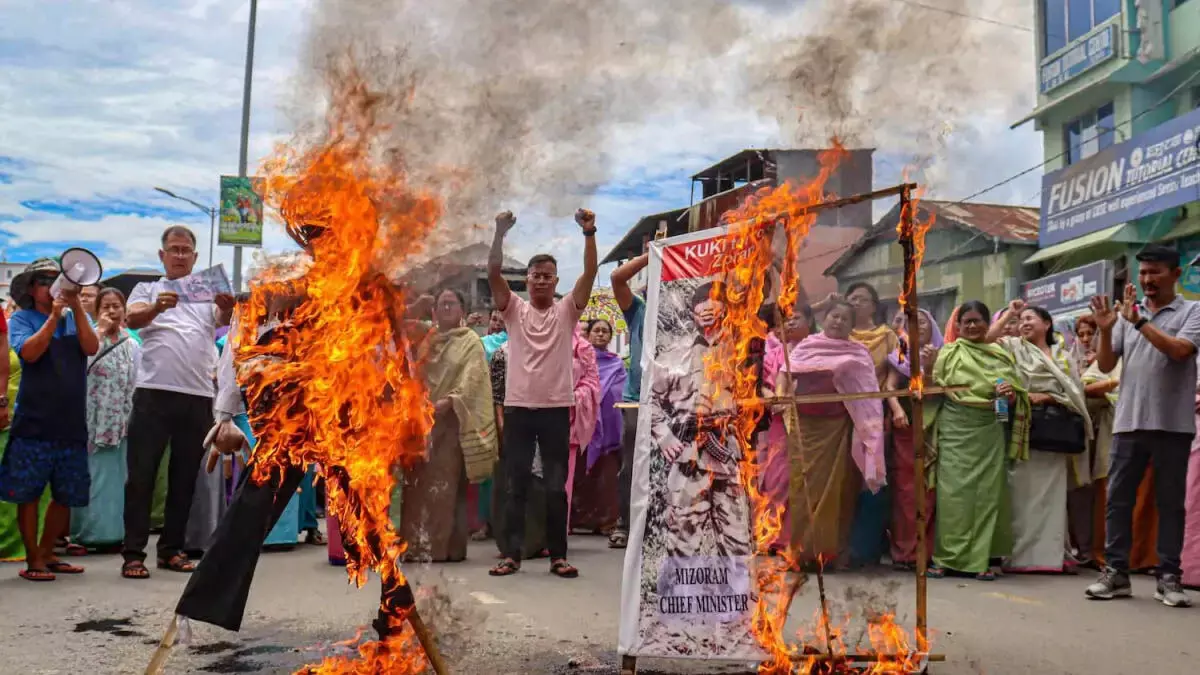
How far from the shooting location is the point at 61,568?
6613 mm

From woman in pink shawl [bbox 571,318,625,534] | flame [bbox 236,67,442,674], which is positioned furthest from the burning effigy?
woman in pink shawl [bbox 571,318,625,534]

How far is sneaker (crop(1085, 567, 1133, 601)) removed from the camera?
620 centimetres

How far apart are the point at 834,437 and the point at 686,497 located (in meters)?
2.89

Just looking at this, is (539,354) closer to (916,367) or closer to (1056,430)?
(916,367)

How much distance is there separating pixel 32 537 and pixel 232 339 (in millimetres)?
3314

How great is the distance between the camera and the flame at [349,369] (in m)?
3.81

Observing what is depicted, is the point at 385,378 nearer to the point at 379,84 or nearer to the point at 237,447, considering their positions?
the point at 237,447

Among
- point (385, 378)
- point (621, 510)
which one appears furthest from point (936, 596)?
point (385, 378)

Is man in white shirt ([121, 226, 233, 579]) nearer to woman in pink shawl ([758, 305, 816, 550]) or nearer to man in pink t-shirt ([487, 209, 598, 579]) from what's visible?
man in pink t-shirt ([487, 209, 598, 579])

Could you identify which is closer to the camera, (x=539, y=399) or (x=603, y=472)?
(x=539, y=399)

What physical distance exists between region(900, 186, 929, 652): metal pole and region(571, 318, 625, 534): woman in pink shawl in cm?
599

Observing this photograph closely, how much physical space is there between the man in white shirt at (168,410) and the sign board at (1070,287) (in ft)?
44.6

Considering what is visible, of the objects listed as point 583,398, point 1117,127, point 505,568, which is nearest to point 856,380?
point 505,568

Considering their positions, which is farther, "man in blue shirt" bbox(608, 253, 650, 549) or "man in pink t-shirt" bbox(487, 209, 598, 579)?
"man in blue shirt" bbox(608, 253, 650, 549)
